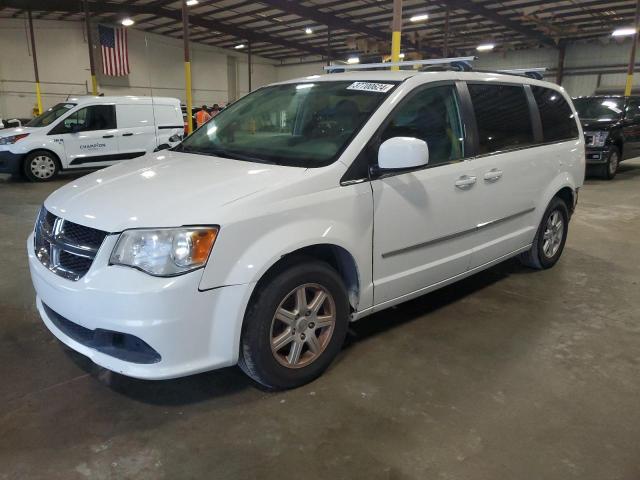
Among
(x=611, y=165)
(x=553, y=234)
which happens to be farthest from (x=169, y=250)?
(x=611, y=165)

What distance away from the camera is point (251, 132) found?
316 centimetres

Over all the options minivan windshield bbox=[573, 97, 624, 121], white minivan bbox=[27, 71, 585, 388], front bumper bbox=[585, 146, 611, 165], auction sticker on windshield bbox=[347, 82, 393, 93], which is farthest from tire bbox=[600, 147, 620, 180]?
auction sticker on windshield bbox=[347, 82, 393, 93]

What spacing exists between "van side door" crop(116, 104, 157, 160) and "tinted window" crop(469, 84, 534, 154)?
8.30 meters

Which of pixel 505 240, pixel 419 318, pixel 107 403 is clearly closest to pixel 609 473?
pixel 419 318

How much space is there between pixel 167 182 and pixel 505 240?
2435 millimetres

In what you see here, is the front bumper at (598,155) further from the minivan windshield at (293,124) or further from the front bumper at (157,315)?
the front bumper at (157,315)

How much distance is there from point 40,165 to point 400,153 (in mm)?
8947

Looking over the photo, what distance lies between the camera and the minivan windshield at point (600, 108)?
10.1 meters

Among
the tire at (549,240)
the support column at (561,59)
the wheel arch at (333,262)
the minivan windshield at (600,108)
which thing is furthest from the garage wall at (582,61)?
the wheel arch at (333,262)

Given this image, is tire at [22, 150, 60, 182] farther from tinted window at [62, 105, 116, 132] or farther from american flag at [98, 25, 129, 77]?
american flag at [98, 25, 129, 77]

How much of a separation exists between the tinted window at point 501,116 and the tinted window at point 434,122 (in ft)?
0.72

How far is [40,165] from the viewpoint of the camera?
30.9 feet

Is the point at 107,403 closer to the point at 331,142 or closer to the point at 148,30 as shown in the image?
the point at 331,142

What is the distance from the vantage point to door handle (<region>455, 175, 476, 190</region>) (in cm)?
308
